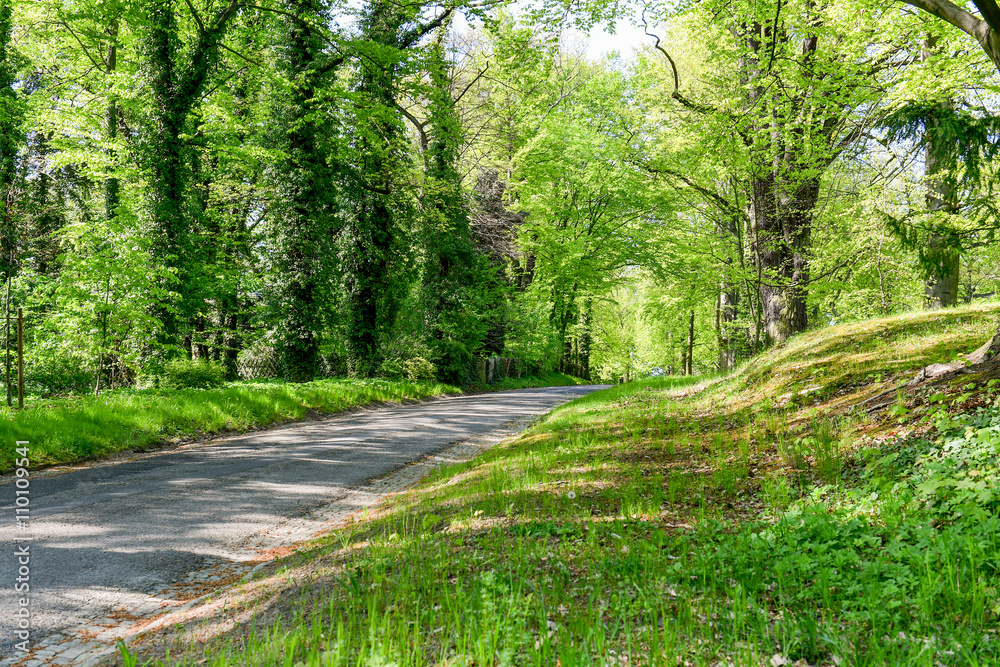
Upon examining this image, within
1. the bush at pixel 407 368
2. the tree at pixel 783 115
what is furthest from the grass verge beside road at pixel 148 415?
the tree at pixel 783 115

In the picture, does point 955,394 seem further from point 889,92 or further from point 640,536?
point 889,92

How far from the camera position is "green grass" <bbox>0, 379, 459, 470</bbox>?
7219 mm

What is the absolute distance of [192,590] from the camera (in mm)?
3936

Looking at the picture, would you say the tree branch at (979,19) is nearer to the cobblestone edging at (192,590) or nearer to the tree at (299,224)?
the cobblestone edging at (192,590)

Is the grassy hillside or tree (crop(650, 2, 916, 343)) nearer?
the grassy hillside

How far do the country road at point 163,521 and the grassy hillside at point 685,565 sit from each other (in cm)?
59

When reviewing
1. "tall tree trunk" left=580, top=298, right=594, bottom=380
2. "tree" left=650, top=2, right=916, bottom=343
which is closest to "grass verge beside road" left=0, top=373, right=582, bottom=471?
"tree" left=650, top=2, right=916, bottom=343

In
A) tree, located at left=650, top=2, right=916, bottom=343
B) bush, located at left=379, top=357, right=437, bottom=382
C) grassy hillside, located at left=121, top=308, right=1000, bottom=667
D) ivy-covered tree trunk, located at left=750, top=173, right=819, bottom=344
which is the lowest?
grassy hillside, located at left=121, top=308, right=1000, bottom=667

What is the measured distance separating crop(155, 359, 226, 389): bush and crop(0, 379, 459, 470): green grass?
18.4 inches

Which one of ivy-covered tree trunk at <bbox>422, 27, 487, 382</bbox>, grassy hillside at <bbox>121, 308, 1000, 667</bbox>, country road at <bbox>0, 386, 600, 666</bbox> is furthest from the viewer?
ivy-covered tree trunk at <bbox>422, 27, 487, 382</bbox>

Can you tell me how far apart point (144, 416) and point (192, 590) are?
6.06 metres

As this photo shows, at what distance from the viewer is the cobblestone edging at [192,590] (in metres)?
3.02

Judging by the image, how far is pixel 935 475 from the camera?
371 centimetres

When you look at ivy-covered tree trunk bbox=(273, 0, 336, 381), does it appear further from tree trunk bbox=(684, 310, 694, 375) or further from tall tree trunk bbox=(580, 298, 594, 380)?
tall tree trunk bbox=(580, 298, 594, 380)
